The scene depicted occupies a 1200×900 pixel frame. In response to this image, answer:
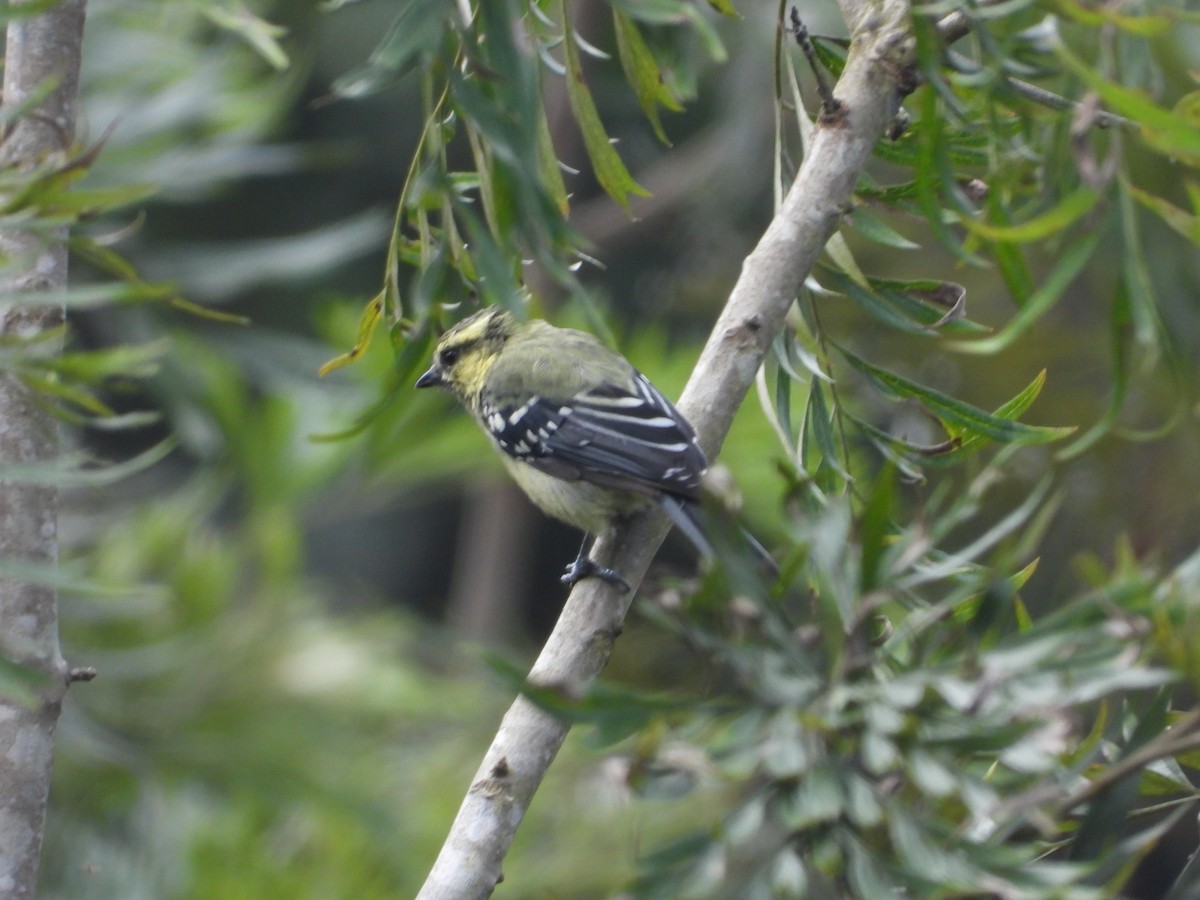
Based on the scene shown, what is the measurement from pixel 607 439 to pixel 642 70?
809 mm

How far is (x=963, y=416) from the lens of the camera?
45.2 inches

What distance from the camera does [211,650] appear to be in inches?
108

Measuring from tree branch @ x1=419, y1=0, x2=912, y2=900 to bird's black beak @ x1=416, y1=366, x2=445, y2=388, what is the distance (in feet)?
3.71

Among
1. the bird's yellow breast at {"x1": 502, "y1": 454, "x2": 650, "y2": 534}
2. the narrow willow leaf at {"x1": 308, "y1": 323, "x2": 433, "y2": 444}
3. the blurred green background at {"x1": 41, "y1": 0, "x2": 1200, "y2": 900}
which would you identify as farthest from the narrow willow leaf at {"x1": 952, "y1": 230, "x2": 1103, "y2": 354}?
the blurred green background at {"x1": 41, "y1": 0, "x2": 1200, "y2": 900}

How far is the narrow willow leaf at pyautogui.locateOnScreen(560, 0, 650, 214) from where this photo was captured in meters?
1.11

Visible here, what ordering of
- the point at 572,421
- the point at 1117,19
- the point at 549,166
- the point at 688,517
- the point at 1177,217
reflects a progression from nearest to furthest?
1. the point at 1117,19
2. the point at 1177,217
3. the point at 549,166
4. the point at 688,517
5. the point at 572,421

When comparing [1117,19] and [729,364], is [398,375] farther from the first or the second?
[1117,19]

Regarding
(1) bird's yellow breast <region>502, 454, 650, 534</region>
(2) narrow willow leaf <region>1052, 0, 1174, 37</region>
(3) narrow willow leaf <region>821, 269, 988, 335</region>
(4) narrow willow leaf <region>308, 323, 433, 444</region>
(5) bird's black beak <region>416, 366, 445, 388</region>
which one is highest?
(2) narrow willow leaf <region>1052, 0, 1174, 37</region>

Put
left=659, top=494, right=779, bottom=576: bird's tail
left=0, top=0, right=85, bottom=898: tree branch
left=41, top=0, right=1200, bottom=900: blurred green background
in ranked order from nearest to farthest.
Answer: left=0, top=0, right=85, bottom=898: tree branch < left=659, top=494, right=779, bottom=576: bird's tail < left=41, top=0, right=1200, bottom=900: blurred green background

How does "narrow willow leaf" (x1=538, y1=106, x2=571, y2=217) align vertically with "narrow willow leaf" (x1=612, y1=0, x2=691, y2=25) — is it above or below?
below

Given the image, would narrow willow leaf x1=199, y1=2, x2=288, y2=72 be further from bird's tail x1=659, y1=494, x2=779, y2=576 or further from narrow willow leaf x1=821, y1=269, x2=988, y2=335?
bird's tail x1=659, y1=494, x2=779, y2=576

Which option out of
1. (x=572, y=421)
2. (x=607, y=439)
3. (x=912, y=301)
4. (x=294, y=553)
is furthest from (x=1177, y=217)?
(x=294, y=553)

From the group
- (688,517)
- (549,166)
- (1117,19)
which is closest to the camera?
(1117,19)

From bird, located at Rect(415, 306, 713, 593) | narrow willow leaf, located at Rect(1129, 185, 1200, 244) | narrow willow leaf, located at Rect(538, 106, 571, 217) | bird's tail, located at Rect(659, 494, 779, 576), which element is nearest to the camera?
narrow willow leaf, located at Rect(1129, 185, 1200, 244)
